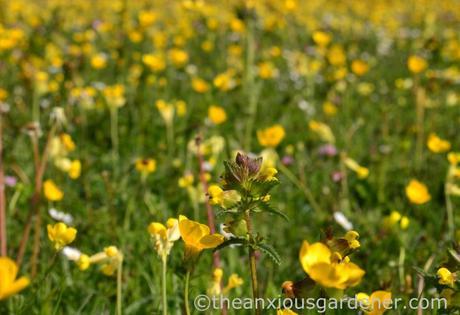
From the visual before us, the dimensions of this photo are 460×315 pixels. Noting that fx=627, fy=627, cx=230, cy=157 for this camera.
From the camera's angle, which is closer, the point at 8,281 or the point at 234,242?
the point at 8,281

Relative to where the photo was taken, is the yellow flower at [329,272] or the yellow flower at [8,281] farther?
the yellow flower at [329,272]

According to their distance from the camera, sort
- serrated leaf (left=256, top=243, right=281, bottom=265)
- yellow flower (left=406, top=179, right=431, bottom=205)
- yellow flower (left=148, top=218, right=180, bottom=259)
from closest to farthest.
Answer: serrated leaf (left=256, top=243, right=281, bottom=265) → yellow flower (left=148, top=218, right=180, bottom=259) → yellow flower (left=406, top=179, right=431, bottom=205)

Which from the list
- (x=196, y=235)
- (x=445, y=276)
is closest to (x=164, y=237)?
(x=196, y=235)

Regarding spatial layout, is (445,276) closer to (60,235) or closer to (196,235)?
(196,235)

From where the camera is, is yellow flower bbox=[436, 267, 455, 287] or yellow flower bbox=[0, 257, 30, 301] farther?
yellow flower bbox=[436, 267, 455, 287]

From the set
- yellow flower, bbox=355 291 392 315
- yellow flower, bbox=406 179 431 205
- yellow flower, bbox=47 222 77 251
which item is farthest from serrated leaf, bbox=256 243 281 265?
yellow flower, bbox=406 179 431 205

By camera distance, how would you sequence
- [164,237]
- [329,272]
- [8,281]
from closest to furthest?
[8,281] < [329,272] < [164,237]

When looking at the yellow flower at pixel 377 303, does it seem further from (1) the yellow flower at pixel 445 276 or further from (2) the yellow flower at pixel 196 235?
(2) the yellow flower at pixel 196 235

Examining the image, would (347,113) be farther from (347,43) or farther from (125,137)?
(347,43)

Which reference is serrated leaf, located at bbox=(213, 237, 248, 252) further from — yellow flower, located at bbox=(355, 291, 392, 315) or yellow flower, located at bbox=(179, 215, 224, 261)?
yellow flower, located at bbox=(355, 291, 392, 315)

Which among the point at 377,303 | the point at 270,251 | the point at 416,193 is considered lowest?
the point at 416,193

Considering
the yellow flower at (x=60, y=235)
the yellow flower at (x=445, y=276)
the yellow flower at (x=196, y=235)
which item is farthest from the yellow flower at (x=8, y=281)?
the yellow flower at (x=445, y=276)

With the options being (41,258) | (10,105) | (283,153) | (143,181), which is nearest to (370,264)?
(143,181)
